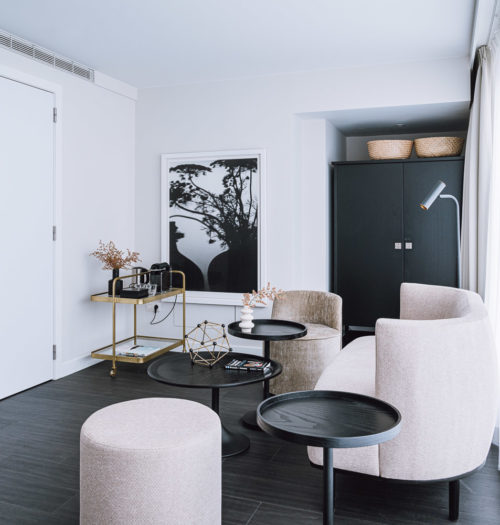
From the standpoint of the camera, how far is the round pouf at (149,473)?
175 cm

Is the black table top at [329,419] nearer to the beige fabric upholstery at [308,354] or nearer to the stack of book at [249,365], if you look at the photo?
the stack of book at [249,365]

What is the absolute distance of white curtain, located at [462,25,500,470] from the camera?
10.7ft

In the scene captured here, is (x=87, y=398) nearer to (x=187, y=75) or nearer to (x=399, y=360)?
(x=399, y=360)

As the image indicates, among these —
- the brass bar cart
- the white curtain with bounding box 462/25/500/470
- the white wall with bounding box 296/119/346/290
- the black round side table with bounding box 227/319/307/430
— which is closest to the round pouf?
the black round side table with bounding box 227/319/307/430

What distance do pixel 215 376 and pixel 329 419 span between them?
1.15 meters

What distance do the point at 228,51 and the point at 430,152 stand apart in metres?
2.18

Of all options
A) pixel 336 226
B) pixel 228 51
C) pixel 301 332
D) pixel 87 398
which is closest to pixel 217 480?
pixel 301 332

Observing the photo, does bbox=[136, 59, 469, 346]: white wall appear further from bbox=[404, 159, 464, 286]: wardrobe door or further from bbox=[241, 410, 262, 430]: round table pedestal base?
bbox=[241, 410, 262, 430]: round table pedestal base

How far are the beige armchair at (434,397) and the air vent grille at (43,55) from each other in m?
3.37

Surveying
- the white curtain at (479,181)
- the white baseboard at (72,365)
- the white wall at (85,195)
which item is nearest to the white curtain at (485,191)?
the white curtain at (479,181)

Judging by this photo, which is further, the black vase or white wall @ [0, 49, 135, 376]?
the black vase

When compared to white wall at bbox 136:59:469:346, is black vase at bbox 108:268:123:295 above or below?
below

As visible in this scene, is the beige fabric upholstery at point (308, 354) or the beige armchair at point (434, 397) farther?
the beige fabric upholstery at point (308, 354)

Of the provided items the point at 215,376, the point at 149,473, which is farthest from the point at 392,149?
the point at 149,473
